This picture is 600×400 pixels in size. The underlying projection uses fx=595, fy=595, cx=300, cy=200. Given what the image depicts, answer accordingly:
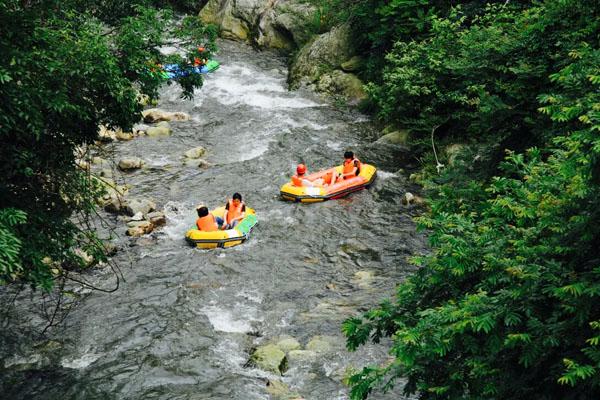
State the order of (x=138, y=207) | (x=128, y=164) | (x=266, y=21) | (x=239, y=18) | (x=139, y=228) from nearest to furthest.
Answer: (x=139, y=228) < (x=138, y=207) < (x=128, y=164) < (x=266, y=21) < (x=239, y=18)

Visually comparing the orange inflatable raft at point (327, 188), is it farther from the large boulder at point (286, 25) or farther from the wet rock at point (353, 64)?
the large boulder at point (286, 25)

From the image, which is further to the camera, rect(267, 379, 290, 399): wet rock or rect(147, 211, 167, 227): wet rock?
rect(147, 211, 167, 227): wet rock

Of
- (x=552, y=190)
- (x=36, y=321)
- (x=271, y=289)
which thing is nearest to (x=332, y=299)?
(x=271, y=289)

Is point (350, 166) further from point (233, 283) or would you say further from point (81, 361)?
point (81, 361)

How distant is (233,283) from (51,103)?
6.42m

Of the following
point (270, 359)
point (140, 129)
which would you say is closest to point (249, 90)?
point (140, 129)

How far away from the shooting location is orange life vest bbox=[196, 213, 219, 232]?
1289 centimetres

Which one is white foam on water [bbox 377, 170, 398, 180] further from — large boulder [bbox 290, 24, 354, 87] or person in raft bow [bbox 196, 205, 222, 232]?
large boulder [bbox 290, 24, 354, 87]

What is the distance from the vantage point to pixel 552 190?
18.3 ft

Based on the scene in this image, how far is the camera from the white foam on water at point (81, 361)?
8977 millimetres

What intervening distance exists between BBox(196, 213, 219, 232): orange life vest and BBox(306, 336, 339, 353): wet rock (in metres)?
4.13

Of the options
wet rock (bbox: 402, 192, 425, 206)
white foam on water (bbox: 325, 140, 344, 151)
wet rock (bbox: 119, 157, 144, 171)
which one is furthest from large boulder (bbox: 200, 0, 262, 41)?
wet rock (bbox: 402, 192, 425, 206)

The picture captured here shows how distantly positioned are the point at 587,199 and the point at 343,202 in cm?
1034

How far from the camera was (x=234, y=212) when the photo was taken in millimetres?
13531
